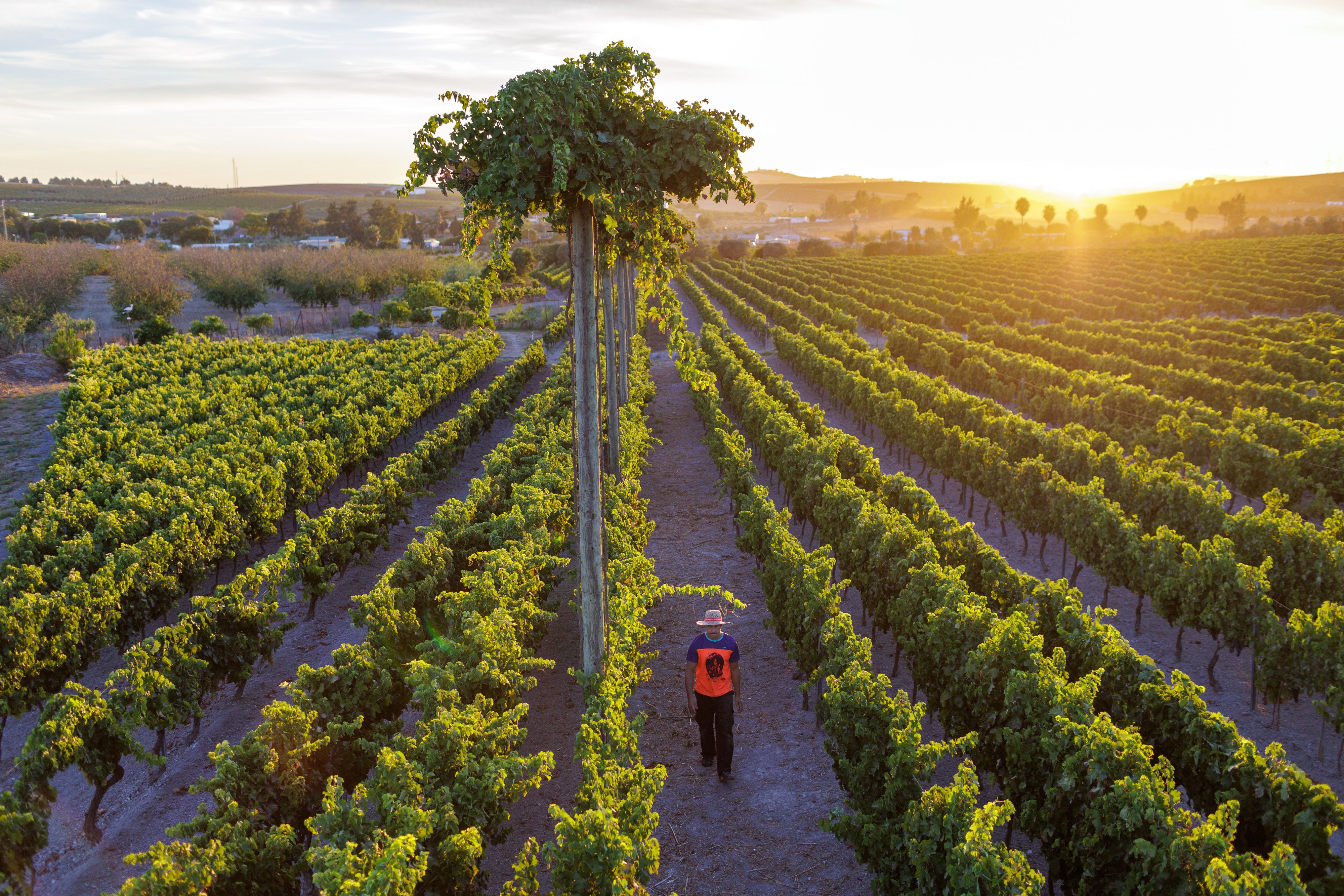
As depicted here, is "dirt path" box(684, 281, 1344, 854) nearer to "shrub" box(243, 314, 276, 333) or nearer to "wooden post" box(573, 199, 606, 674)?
"wooden post" box(573, 199, 606, 674)

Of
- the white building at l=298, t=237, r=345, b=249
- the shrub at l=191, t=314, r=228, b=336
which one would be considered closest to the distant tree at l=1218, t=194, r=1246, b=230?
the white building at l=298, t=237, r=345, b=249

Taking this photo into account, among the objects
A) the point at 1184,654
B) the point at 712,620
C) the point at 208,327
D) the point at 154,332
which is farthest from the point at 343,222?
the point at 1184,654

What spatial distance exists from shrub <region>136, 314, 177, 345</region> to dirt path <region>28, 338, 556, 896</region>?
26555mm

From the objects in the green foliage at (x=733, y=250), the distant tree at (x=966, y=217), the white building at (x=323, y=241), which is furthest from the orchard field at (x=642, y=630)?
the distant tree at (x=966, y=217)

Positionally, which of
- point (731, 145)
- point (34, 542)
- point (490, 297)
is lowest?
point (34, 542)

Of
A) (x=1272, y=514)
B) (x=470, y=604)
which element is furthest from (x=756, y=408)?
(x=470, y=604)

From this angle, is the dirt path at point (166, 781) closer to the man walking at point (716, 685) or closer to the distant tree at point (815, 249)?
the man walking at point (716, 685)

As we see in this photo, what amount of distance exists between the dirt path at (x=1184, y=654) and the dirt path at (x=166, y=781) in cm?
739

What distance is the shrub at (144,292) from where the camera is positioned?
40.3 m

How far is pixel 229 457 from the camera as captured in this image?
13.8 metres

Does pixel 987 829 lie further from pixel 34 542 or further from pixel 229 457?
pixel 229 457

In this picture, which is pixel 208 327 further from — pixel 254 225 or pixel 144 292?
pixel 254 225

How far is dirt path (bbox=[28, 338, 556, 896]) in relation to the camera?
6.56 m

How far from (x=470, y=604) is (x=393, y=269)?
5217cm
